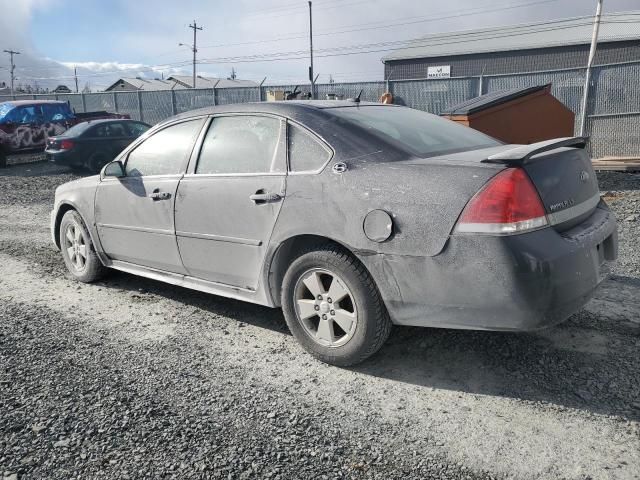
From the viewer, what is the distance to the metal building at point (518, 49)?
119 ft

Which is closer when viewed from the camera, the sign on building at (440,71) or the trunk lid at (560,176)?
the trunk lid at (560,176)

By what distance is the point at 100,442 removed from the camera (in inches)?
103

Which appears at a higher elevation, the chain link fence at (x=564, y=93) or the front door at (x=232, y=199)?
the chain link fence at (x=564, y=93)

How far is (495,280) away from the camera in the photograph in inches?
106

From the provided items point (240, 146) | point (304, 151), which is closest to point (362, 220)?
point (304, 151)

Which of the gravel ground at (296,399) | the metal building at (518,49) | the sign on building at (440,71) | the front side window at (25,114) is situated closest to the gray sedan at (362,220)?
the gravel ground at (296,399)

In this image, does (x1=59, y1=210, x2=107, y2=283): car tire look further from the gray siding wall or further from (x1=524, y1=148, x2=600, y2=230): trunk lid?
the gray siding wall

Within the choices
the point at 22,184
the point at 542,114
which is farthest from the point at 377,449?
the point at 22,184

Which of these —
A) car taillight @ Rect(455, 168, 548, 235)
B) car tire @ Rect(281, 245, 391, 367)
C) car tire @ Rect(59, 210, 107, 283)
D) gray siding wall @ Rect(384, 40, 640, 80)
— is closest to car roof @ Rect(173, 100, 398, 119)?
car tire @ Rect(281, 245, 391, 367)

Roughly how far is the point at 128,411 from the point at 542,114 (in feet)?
25.3

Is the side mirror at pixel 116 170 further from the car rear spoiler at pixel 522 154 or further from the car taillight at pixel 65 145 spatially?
the car taillight at pixel 65 145

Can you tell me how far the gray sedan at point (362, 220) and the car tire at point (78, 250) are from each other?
0.77 meters

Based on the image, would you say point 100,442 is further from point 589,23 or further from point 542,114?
point 589,23

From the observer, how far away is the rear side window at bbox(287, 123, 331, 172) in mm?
3336
